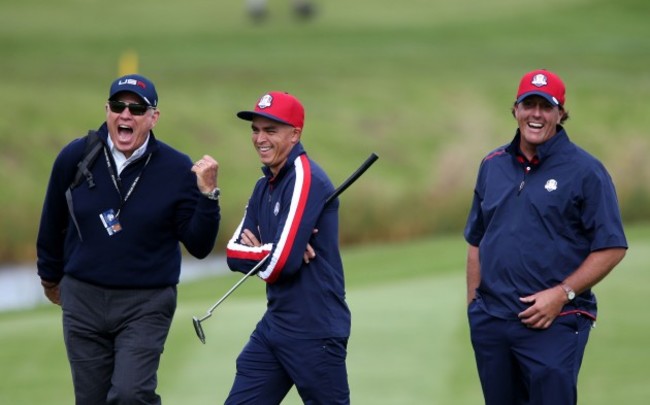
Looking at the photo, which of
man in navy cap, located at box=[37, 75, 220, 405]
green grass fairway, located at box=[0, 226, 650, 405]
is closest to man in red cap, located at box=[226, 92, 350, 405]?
man in navy cap, located at box=[37, 75, 220, 405]

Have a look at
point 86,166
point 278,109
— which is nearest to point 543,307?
point 278,109

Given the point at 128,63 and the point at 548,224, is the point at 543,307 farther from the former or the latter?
the point at 128,63

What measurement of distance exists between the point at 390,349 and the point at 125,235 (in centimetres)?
422

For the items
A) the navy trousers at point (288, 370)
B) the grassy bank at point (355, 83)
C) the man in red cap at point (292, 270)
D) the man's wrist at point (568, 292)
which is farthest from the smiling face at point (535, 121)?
the grassy bank at point (355, 83)

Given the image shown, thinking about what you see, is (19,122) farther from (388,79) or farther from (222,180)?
(388,79)

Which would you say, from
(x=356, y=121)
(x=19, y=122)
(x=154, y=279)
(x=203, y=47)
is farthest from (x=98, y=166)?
(x=203, y=47)

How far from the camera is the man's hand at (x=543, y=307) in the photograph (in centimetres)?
640

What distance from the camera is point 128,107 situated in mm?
7047

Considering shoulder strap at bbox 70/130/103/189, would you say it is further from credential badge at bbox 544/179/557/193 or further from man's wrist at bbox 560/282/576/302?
man's wrist at bbox 560/282/576/302

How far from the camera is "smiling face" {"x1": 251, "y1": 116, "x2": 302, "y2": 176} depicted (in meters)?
6.71

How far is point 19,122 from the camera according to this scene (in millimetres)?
26922

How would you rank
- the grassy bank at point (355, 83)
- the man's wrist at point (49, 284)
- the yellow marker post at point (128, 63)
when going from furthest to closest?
the yellow marker post at point (128, 63), the grassy bank at point (355, 83), the man's wrist at point (49, 284)

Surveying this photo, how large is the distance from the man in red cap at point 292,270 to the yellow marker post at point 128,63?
23.2 m

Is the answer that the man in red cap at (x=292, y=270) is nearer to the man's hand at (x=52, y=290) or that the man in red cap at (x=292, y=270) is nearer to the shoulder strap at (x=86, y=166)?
the shoulder strap at (x=86, y=166)
